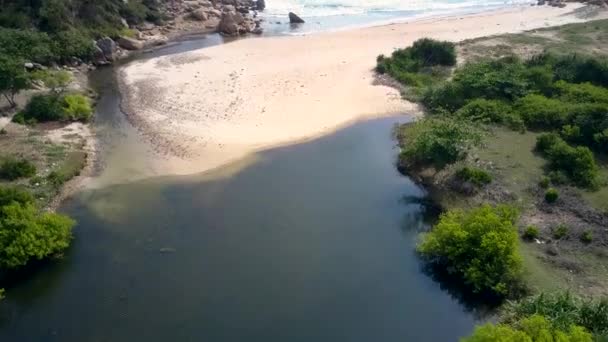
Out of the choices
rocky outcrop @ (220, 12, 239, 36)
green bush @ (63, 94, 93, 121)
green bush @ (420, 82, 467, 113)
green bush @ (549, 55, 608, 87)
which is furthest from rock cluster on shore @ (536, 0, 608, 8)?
green bush @ (63, 94, 93, 121)

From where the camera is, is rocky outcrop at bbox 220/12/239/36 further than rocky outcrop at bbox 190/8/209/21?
No

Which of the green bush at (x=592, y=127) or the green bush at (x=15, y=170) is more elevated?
the green bush at (x=15, y=170)

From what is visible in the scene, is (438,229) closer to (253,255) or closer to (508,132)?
(253,255)

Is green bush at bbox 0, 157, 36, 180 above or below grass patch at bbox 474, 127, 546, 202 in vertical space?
above

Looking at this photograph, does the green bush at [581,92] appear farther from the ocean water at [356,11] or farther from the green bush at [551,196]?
the ocean water at [356,11]

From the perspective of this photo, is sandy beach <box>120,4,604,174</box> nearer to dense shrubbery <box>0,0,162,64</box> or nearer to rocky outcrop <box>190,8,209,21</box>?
dense shrubbery <box>0,0,162,64</box>

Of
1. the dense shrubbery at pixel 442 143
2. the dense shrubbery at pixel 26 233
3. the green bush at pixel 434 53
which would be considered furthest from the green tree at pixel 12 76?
the green bush at pixel 434 53

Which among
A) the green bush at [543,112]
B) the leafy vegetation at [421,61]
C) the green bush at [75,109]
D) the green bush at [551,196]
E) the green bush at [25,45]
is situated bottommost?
the green bush at [551,196]

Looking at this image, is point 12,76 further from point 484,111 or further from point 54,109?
point 484,111
